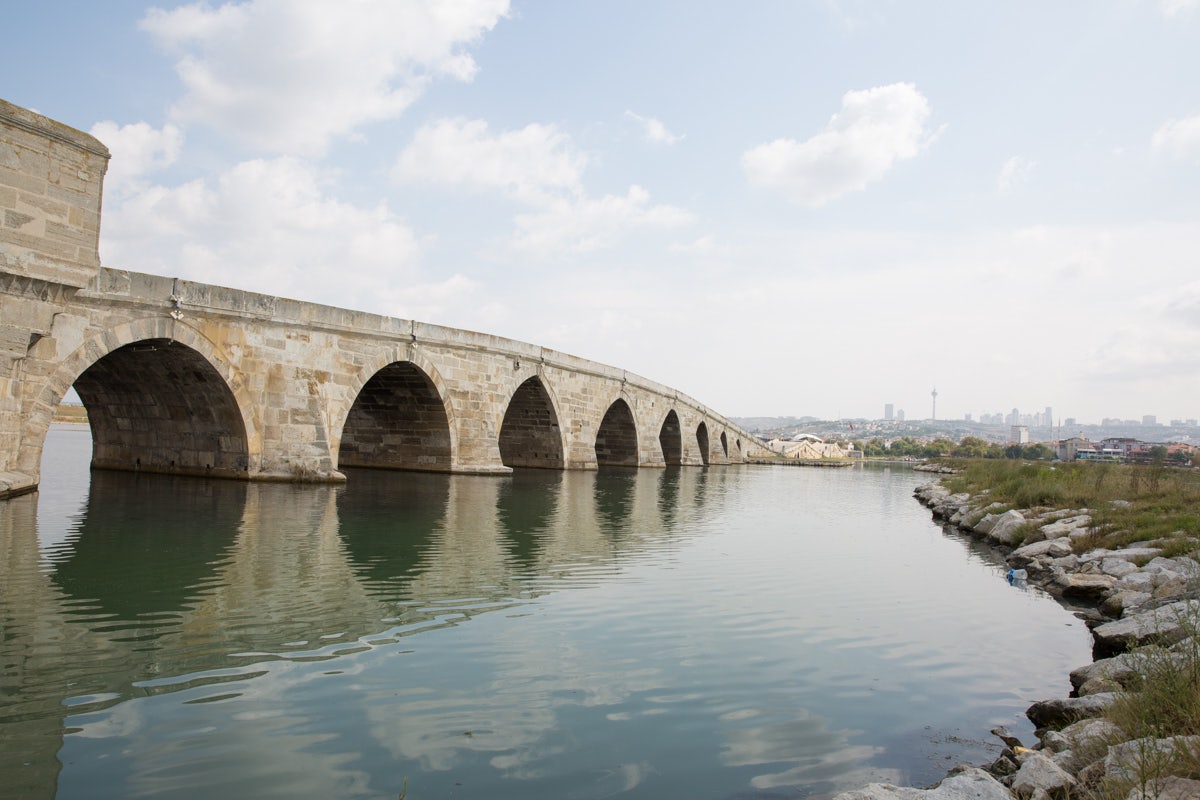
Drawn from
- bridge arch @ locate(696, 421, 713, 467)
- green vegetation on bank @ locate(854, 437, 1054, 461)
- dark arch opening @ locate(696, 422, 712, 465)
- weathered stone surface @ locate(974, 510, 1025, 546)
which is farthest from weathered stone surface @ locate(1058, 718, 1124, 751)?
green vegetation on bank @ locate(854, 437, 1054, 461)

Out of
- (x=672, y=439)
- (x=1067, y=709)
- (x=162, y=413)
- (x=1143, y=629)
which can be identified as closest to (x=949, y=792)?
(x=1067, y=709)

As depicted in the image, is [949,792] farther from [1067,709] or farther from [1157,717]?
[1067,709]

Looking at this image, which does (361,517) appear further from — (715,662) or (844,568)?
(715,662)

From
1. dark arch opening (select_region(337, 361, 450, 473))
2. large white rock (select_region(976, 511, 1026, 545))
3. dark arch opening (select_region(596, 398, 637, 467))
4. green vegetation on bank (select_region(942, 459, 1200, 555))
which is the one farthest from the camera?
dark arch opening (select_region(596, 398, 637, 467))

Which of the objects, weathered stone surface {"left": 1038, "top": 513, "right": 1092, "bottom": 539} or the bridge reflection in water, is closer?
the bridge reflection in water

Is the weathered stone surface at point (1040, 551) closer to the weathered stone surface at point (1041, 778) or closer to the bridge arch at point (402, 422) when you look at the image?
the weathered stone surface at point (1041, 778)

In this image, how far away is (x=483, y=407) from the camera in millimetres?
22109

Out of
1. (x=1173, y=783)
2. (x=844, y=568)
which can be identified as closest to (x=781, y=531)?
(x=844, y=568)

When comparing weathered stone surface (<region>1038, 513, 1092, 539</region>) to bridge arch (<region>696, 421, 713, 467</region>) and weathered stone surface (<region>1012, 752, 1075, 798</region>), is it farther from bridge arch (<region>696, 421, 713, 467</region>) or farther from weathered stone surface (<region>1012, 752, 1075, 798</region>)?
bridge arch (<region>696, 421, 713, 467</region>)

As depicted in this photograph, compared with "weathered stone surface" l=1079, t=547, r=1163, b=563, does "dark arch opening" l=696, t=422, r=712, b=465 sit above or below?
above

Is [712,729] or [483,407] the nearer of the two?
[712,729]

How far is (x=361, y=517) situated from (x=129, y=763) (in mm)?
8722

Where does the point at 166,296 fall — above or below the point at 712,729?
above

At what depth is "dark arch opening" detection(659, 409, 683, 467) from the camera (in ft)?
134
